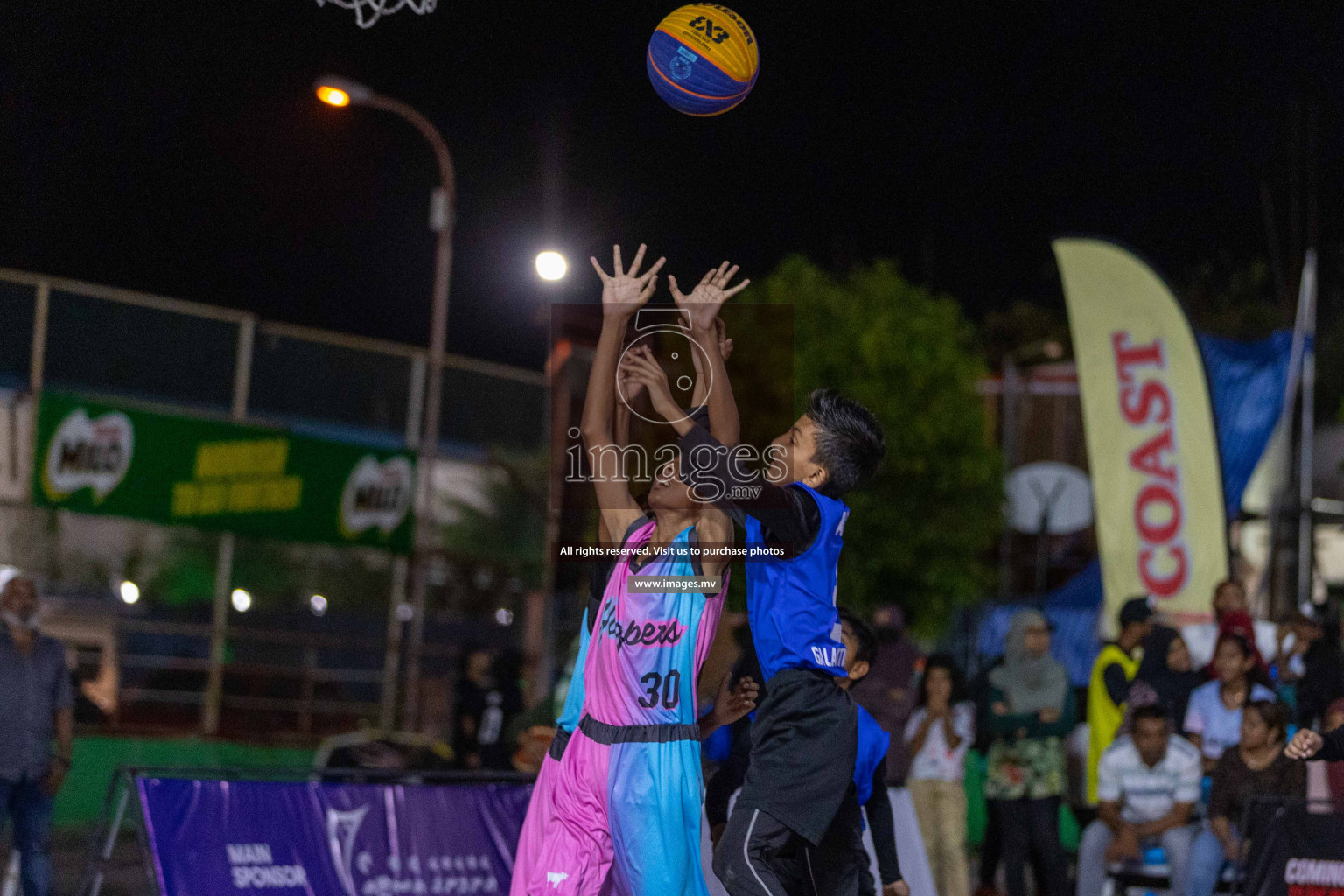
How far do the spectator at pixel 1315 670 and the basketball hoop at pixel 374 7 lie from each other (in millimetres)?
7494

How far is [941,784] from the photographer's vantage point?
32.0 ft

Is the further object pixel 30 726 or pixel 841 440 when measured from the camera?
→ pixel 30 726

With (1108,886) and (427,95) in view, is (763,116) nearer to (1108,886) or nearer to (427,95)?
(1108,886)

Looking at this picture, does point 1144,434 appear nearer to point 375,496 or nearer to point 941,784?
point 941,784

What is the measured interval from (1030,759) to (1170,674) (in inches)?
56.0

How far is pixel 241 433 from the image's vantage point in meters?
15.8

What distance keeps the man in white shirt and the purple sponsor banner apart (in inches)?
144

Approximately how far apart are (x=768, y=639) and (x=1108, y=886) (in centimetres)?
517

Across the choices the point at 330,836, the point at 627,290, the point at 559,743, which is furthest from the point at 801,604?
the point at 330,836

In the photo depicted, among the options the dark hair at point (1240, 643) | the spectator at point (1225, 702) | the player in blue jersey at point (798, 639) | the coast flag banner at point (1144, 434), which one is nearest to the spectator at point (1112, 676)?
the spectator at point (1225, 702)

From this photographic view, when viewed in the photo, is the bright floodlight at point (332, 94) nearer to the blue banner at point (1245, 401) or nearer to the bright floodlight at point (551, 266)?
the bright floodlight at point (551, 266)

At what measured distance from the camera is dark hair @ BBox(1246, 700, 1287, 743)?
862cm

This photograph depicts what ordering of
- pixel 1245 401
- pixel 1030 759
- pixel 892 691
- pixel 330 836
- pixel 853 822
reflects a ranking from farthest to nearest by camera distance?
pixel 1245 401
pixel 892 691
pixel 1030 759
pixel 330 836
pixel 853 822

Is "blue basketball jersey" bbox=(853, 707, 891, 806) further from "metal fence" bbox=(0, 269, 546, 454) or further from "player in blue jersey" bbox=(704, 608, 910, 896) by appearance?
"metal fence" bbox=(0, 269, 546, 454)
